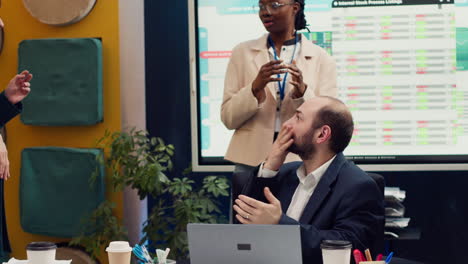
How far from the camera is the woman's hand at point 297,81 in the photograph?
3473 millimetres

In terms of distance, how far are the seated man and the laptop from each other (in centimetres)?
39

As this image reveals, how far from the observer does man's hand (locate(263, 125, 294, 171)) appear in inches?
109

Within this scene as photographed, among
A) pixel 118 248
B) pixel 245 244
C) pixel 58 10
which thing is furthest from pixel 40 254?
pixel 58 10

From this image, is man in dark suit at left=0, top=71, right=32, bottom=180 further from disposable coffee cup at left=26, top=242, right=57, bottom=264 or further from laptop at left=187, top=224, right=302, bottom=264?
laptop at left=187, top=224, right=302, bottom=264

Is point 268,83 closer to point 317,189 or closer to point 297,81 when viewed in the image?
point 297,81

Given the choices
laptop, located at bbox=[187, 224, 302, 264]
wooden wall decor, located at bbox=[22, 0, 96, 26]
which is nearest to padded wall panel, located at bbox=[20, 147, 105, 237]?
wooden wall decor, located at bbox=[22, 0, 96, 26]

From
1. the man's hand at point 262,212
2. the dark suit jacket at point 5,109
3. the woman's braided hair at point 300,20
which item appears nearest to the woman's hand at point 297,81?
the woman's braided hair at point 300,20

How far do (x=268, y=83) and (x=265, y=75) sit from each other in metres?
0.29

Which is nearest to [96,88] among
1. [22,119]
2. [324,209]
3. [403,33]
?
[22,119]

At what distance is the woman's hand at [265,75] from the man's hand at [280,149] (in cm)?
69

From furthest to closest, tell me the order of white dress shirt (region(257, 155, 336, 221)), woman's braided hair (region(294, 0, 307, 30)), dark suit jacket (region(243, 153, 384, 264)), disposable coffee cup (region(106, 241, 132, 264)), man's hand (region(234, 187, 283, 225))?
woman's braided hair (region(294, 0, 307, 30))
white dress shirt (region(257, 155, 336, 221))
dark suit jacket (region(243, 153, 384, 264))
man's hand (region(234, 187, 283, 225))
disposable coffee cup (region(106, 241, 132, 264))

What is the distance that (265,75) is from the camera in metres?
3.51

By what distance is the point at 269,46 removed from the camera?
389 centimetres

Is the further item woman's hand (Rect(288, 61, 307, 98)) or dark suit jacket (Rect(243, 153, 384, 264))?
woman's hand (Rect(288, 61, 307, 98))
